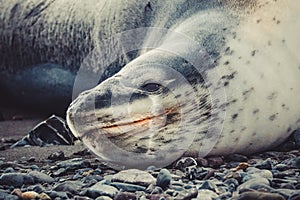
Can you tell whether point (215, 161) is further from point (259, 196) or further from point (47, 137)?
point (47, 137)

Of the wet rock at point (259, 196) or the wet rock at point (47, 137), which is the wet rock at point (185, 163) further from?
the wet rock at point (47, 137)

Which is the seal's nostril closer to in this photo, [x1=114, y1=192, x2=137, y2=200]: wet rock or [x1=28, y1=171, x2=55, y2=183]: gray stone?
[x1=28, y1=171, x2=55, y2=183]: gray stone

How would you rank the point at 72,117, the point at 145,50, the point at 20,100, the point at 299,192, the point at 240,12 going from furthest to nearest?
the point at 20,100 < the point at 145,50 < the point at 240,12 < the point at 72,117 < the point at 299,192

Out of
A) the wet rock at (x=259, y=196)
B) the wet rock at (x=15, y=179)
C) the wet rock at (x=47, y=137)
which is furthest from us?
the wet rock at (x=47, y=137)

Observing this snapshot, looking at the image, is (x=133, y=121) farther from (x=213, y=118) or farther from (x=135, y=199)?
(x=135, y=199)

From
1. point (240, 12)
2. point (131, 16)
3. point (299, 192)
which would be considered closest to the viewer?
point (299, 192)

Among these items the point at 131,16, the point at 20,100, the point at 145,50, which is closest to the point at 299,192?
the point at 145,50

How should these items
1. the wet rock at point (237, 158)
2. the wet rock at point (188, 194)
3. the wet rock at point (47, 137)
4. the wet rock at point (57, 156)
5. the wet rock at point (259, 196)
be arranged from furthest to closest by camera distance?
the wet rock at point (47, 137) < the wet rock at point (57, 156) < the wet rock at point (237, 158) < the wet rock at point (188, 194) < the wet rock at point (259, 196)

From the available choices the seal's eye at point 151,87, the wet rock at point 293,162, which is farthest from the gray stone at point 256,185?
the seal's eye at point 151,87
